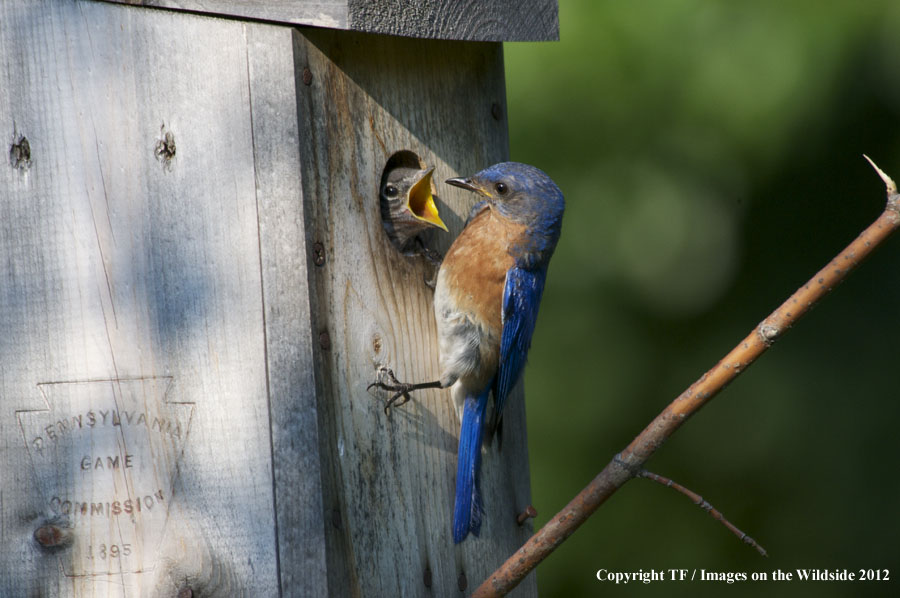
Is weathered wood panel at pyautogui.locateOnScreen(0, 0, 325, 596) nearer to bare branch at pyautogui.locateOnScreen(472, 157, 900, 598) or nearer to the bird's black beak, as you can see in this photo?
bare branch at pyautogui.locateOnScreen(472, 157, 900, 598)

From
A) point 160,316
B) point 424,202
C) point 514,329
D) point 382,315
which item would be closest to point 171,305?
point 160,316

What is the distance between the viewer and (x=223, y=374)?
2.44m

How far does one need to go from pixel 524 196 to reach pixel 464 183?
0.23 meters

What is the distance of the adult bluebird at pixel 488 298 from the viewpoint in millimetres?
2955

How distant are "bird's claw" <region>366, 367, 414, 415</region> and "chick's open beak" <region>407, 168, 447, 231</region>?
0.44 meters

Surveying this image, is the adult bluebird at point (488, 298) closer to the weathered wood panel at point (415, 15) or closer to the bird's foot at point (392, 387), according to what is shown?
the bird's foot at point (392, 387)

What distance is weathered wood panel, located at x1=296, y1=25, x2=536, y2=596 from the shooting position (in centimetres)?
256

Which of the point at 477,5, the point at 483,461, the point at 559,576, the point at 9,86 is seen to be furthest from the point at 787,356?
the point at 9,86

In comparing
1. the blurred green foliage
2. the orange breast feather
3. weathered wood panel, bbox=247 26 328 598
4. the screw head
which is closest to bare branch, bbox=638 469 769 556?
weathered wood panel, bbox=247 26 328 598

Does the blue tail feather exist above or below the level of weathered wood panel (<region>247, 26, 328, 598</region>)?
below

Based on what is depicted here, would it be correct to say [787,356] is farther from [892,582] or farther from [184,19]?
[184,19]

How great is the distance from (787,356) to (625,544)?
119cm

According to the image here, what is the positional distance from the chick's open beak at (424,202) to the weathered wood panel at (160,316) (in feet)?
1.71

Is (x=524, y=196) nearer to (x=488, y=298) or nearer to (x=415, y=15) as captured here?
(x=488, y=298)
